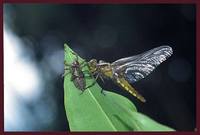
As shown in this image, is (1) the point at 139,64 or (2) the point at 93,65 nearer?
(2) the point at 93,65

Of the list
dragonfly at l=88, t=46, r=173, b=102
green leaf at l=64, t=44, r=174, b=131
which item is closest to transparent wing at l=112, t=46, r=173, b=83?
dragonfly at l=88, t=46, r=173, b=102

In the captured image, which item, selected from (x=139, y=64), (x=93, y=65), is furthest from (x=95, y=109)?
(x=139, y=64)

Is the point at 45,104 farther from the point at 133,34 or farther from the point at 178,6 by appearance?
the point at 178,6

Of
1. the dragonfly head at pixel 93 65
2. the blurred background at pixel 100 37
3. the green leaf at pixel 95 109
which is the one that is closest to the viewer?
the green leaf at pixel 95 109

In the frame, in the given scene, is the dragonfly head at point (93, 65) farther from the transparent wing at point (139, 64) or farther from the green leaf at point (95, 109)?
the green leaf at point (95, 109)

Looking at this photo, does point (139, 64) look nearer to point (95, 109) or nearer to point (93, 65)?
point (93, 65)

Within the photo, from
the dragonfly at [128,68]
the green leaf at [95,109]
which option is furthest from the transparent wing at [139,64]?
the green leaf at [95,109]

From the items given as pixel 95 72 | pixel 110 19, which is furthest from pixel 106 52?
pixel 95 72
